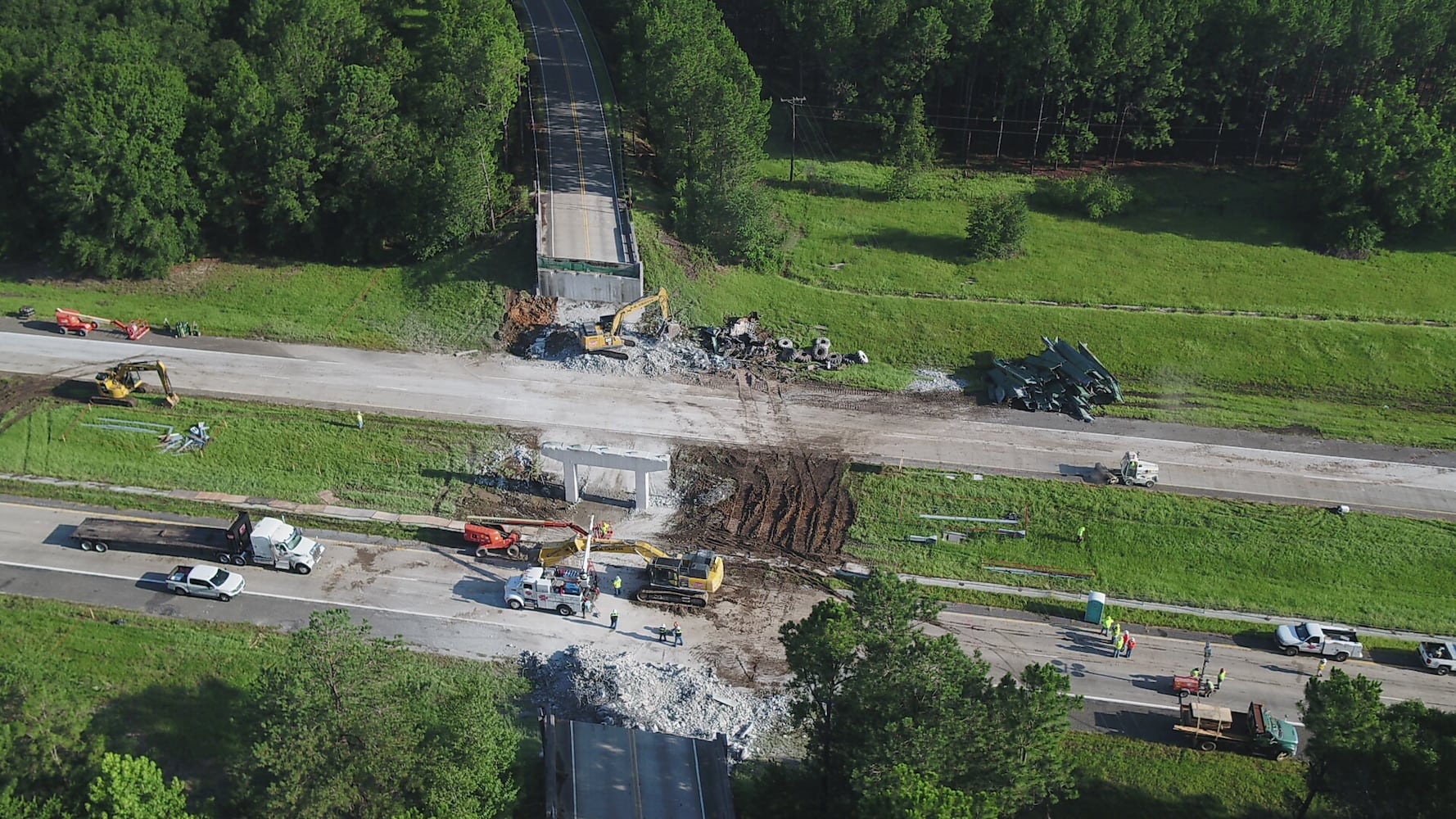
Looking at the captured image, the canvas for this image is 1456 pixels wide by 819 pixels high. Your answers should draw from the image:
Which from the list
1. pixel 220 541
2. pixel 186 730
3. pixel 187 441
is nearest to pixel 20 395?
pixel 187 441

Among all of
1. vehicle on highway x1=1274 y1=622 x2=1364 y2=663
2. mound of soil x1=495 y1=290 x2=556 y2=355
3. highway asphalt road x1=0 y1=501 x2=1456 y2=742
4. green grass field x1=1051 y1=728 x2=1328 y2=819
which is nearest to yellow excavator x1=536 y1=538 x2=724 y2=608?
highway asphalt road x1=0 y1=501 x2=1456 y2=742

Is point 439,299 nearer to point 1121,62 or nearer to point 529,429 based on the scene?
point 529,429

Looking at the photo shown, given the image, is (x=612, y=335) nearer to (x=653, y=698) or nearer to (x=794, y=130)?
(x=653, y=698)

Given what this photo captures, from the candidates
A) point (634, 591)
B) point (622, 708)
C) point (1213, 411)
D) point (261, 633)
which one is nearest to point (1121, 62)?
point (1213, 411)

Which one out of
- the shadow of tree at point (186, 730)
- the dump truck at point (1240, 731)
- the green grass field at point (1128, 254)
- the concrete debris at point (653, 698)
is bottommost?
the shadow of tree at point (186, 730)

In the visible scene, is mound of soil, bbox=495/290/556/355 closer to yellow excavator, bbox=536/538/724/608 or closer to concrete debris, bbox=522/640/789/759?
yellow excavator, bbox=536/538/724/608

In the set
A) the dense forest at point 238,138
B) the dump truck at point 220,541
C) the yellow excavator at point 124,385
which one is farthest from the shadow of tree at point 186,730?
the dense forest at point 238,138

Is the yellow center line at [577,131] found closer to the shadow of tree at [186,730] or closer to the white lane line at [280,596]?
the white lane line at [280,596]
